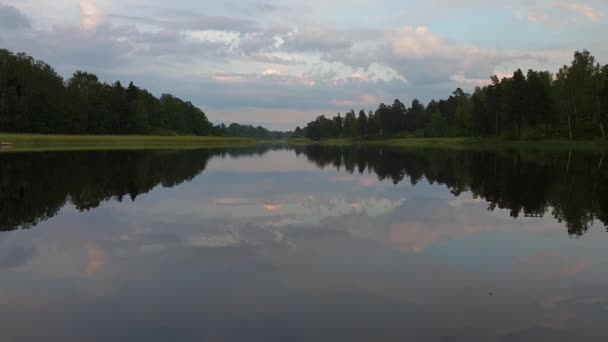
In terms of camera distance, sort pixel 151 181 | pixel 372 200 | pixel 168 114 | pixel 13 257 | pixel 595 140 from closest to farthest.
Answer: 1. pixel 13 257
2. pixel 372 200
3. pixel 151 181
4. pixel 595 140
5. pixel 168 114

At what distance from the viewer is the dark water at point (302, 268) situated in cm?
789

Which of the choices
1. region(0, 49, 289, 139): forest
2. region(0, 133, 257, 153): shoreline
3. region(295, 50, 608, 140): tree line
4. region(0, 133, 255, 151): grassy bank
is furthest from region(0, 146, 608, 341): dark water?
region(0, 49, 289, 139): forest

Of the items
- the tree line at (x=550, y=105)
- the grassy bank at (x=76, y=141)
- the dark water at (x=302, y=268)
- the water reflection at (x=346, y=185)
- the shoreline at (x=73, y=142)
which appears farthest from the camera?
the tree line at (x=550, y=105)

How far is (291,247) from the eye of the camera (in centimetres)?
1375

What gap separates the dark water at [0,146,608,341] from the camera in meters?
7.89

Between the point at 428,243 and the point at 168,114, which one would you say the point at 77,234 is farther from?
the point at 168,114

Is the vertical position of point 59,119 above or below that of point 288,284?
above

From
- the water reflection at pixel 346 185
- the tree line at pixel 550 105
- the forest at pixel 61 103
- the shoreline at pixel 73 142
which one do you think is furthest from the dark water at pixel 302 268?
the forest at pixel 61 103

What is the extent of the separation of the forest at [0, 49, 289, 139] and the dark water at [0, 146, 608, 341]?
108 metres

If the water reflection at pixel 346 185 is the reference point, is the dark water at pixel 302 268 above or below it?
below

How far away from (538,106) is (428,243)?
110 metres

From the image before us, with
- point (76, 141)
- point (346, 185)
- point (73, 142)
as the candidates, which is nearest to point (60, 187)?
point (346, 185)

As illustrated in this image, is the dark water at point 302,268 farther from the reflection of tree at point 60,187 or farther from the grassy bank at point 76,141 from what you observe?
the grassy bank at point 76,141

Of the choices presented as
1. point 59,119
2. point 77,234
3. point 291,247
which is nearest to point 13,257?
point 77,234
